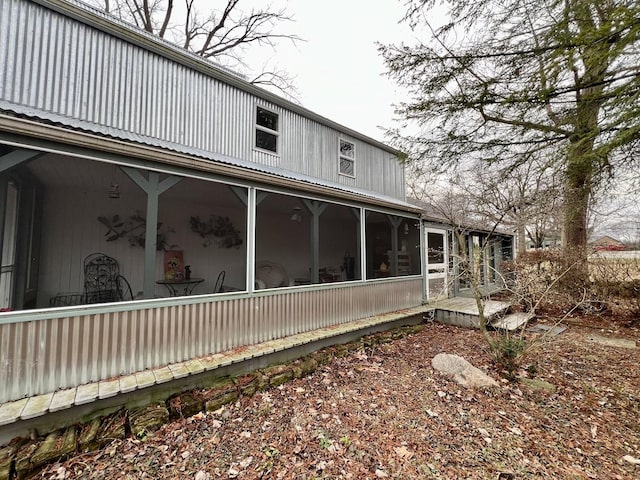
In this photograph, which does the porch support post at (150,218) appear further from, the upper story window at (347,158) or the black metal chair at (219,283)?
the upper story window at (347,158)

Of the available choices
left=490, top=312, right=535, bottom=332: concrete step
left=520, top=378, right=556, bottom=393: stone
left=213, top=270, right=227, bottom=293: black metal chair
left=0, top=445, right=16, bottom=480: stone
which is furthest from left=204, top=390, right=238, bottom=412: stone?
left=490, top=312, right=535, bottom=332: concrete step

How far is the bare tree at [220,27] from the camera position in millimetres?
12951

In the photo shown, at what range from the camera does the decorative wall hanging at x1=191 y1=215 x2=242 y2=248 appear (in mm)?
7531

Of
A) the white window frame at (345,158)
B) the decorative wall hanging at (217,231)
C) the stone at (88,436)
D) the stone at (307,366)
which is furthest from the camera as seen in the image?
the white window frame at (345,158)

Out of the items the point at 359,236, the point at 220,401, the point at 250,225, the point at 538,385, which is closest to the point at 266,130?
the point at 359,236

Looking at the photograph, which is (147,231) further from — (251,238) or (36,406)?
(36,406)

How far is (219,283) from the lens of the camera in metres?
7.73

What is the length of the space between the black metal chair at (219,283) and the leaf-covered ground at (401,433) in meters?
4.02

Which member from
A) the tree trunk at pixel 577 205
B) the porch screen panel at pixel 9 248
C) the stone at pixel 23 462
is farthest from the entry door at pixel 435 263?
the porch screen panel at pixel 9 248

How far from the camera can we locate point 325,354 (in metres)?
4.73

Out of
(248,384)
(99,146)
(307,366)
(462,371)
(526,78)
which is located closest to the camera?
(99,146)

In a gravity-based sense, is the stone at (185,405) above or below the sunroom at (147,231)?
below

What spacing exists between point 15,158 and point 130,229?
413 cm

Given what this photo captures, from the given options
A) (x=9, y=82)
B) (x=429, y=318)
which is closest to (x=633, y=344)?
(x=429, y=318)
